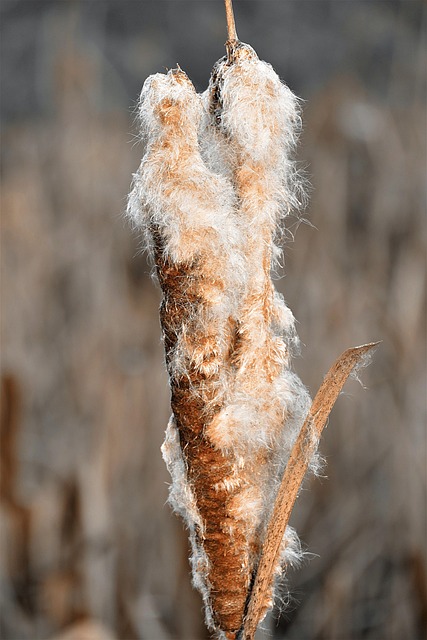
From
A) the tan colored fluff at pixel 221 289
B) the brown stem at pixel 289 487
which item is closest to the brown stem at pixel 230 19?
the tan colored fluff at pixel 221 289

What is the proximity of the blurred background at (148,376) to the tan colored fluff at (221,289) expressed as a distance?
49.7 inches

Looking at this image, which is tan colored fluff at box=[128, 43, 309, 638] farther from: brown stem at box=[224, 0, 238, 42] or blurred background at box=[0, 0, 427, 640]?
blurred background at box=[0, 0, 427, 640]

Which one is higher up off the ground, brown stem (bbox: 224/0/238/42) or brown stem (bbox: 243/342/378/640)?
brown stem (bbox: 224/0/238/42)

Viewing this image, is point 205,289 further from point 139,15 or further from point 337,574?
point 139,15

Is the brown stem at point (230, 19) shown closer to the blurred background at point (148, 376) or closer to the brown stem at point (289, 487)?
the brown stem at point (289, 487)

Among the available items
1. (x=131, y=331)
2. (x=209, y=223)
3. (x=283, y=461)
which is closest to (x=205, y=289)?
(x=209, y=223)

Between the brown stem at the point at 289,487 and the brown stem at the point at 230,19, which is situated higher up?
the brown stem at the point at 230,19

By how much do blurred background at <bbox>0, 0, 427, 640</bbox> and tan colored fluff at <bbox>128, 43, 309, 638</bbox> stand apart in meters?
1.26

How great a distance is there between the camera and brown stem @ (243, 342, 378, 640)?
18.4 inches

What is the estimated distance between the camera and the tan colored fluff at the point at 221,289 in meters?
0.44

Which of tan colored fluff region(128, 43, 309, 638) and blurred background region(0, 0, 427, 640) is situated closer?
tan colored fluff region(128, 43, 309, 638)

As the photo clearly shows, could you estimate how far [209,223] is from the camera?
45cm

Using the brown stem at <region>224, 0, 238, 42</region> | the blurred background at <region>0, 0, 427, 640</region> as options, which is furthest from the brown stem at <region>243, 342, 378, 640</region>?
the blurred background at <region>0, 0, 427, 640</region>

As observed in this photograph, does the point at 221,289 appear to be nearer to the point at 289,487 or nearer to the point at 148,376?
the point at 289,487
